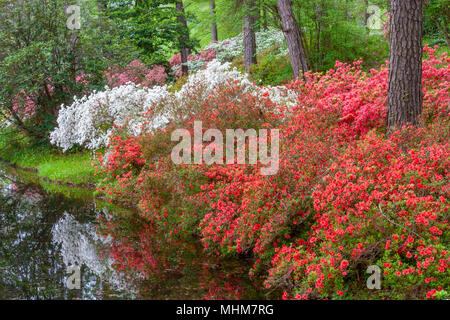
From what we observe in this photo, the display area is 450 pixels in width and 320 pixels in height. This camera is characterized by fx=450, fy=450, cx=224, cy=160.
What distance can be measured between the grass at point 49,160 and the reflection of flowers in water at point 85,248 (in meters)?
3.92

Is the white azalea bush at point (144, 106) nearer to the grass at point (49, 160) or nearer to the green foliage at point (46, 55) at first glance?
the grass at point (49, 160)

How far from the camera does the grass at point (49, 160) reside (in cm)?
1309

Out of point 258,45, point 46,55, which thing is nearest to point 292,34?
point 258,45

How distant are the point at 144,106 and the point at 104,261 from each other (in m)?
5.61

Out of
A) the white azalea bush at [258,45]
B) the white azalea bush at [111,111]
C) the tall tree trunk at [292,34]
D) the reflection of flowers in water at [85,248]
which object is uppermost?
the tall tree trunk at [292,34]

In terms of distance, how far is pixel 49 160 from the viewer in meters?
15.9

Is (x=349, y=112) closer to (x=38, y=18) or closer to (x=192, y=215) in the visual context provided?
(x=192, y=215)

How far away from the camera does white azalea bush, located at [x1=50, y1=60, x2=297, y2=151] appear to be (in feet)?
30.5

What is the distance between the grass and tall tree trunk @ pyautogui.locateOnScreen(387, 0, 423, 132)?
8481mm

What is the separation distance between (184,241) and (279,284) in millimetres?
2436

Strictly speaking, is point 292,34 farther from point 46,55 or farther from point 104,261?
point 46,55

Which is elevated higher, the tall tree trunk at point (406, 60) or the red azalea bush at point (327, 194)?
the tall tree trunk at point (406, 60)

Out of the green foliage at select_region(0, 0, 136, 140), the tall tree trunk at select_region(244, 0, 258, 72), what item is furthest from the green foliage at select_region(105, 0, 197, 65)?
the tall tree trunk at select_region(244, 0, 258, 72)

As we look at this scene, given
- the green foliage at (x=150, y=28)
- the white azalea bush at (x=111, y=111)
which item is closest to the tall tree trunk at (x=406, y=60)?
the white azalea bush at (x=111, y=111)
